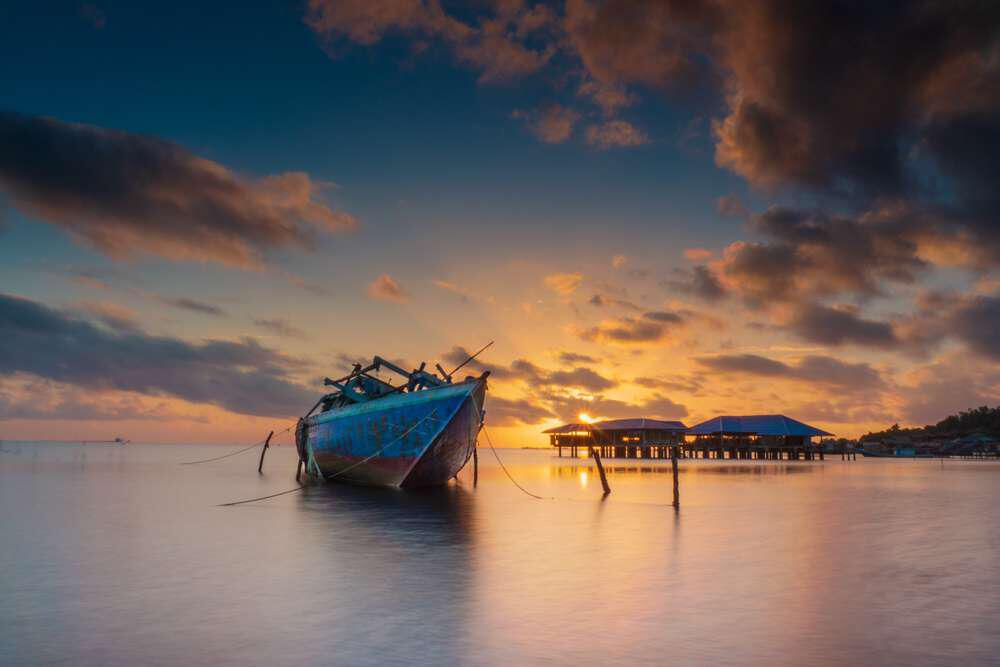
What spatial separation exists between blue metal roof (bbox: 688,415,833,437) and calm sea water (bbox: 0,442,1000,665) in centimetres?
6254

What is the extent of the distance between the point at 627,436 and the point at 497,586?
9166cm

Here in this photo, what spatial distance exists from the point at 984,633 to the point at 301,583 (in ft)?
44.9

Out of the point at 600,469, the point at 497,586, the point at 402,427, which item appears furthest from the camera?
the point at 600,469

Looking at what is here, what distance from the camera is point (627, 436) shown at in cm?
10525

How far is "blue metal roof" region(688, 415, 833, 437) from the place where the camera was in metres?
94.3

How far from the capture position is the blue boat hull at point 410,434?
119 feet

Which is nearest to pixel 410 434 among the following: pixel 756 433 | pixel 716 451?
pixel 756 433

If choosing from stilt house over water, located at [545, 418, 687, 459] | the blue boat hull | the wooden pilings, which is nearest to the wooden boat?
the blue boat hull

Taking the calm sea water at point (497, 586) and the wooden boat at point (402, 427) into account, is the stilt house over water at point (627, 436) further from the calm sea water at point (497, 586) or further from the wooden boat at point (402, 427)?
the calm sea water at point (497, 586)

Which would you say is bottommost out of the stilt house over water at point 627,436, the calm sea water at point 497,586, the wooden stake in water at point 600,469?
the calm sea water at point 497,586

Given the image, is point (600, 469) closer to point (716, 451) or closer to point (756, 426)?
point (756, 426)

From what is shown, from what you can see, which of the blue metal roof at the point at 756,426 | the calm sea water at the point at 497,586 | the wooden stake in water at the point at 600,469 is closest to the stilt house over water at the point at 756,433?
the blue metal roof at the point at 756,426

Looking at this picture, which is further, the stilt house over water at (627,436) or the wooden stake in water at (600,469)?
the stilt house over water at (627,436)

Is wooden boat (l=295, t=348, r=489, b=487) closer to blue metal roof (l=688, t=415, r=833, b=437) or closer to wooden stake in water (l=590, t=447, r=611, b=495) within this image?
wooden stake in water (l=590, t=447, r=611, b=495)
